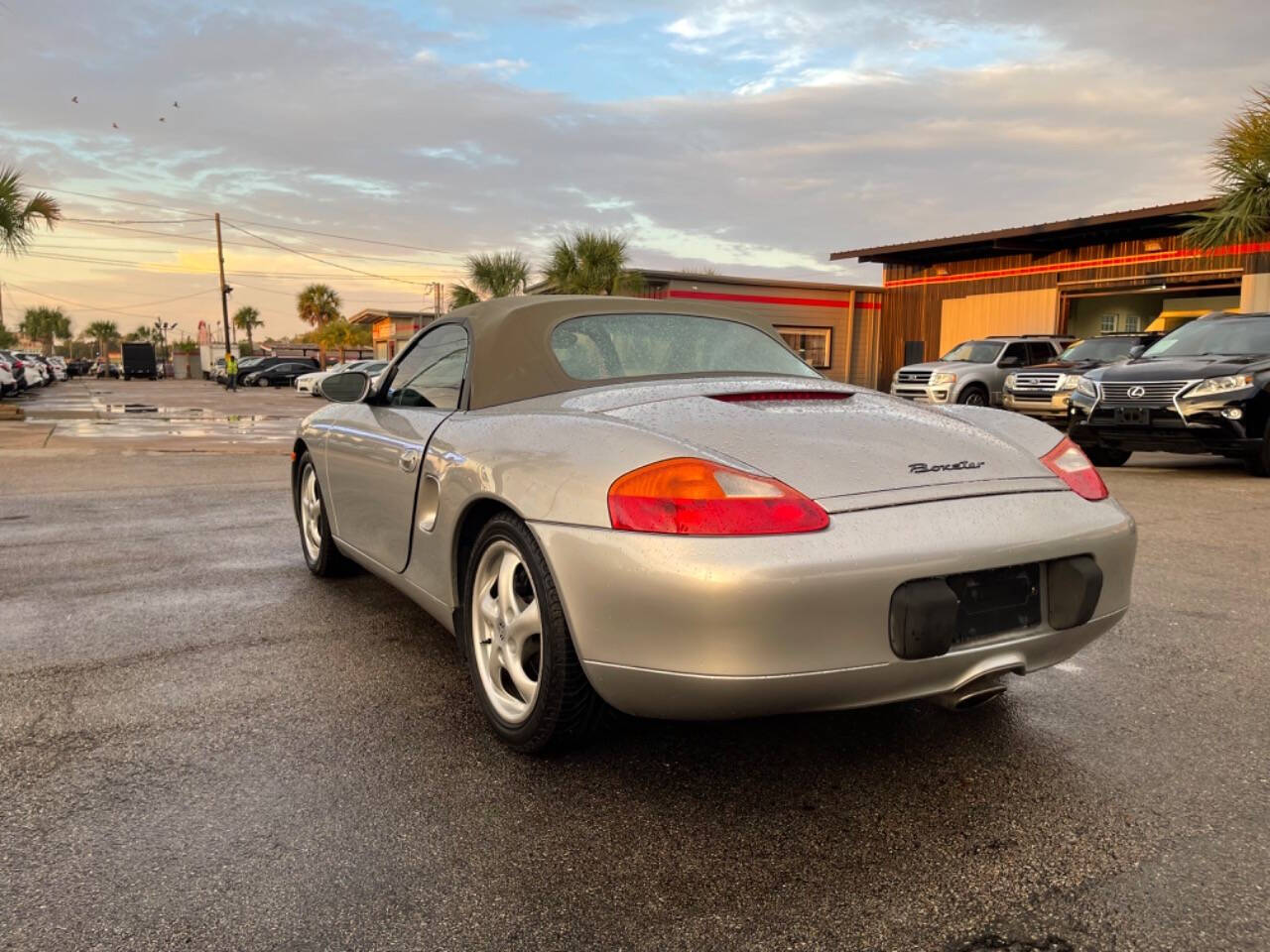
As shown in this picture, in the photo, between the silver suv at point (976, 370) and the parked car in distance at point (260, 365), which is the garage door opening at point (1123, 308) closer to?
the silver suv at point (976, 370)

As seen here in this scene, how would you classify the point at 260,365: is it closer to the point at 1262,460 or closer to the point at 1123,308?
the point at 1123,308

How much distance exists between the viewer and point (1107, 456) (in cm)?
1077

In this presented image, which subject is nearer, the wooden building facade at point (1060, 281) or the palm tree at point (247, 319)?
the wooden building facade at point (1060, 281)

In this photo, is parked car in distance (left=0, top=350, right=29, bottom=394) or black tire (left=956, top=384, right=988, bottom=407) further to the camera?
parked car in distance (left=0, top=350, right=29, bottom=394)

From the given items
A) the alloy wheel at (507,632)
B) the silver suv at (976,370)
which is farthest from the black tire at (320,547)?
the silver suv at (976,370)

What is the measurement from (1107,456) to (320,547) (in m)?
9.33

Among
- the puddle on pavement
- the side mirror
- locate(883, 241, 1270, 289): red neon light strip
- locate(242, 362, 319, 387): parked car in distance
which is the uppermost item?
locate(883, 241, 1270, 289): red neon light strip

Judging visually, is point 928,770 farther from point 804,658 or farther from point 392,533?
point 392,533

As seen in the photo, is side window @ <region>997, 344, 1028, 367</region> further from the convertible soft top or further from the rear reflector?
the rear reflector

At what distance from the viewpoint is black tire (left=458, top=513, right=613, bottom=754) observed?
2408 millimetres

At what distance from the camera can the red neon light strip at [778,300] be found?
2925cm

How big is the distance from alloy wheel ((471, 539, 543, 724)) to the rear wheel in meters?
1.86

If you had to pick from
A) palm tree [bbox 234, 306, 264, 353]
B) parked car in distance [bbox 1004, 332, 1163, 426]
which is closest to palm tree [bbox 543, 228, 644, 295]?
parked car in distance [bbox 1004, 332, 1163, 426]

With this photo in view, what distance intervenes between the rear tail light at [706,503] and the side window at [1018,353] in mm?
17399
